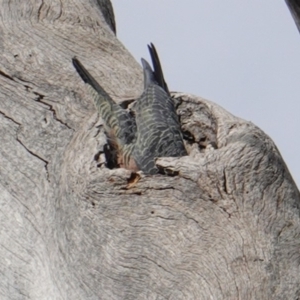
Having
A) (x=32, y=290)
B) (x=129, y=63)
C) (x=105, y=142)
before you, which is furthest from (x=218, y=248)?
(x=129, y=63)

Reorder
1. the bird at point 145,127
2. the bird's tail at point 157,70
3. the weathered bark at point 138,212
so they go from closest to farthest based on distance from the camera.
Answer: the weathered bark at point 138,212, the bird at point 145,127, the bird's tail at point 157,70

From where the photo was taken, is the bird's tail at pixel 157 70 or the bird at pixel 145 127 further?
the bird's tail at pixel 157 70

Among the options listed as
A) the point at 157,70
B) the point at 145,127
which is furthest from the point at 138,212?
the point at 157,70

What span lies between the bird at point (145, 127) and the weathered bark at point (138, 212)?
0.15ft

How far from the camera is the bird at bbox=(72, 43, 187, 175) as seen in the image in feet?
7.13

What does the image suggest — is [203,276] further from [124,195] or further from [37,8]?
→ [37,8]

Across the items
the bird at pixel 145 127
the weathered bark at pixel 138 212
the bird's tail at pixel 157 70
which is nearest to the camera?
the weathered bark at pixel 138 212

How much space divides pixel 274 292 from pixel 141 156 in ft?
1.69

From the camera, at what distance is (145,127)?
225 cm

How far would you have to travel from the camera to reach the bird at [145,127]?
7.13ft

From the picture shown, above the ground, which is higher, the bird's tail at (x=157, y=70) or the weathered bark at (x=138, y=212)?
the bird's tail at (x=157, y=70)

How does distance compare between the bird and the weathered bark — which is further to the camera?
the bird

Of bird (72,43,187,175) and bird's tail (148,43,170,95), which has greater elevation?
bird's tail (148,43,170,95)

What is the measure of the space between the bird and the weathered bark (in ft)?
0.15
